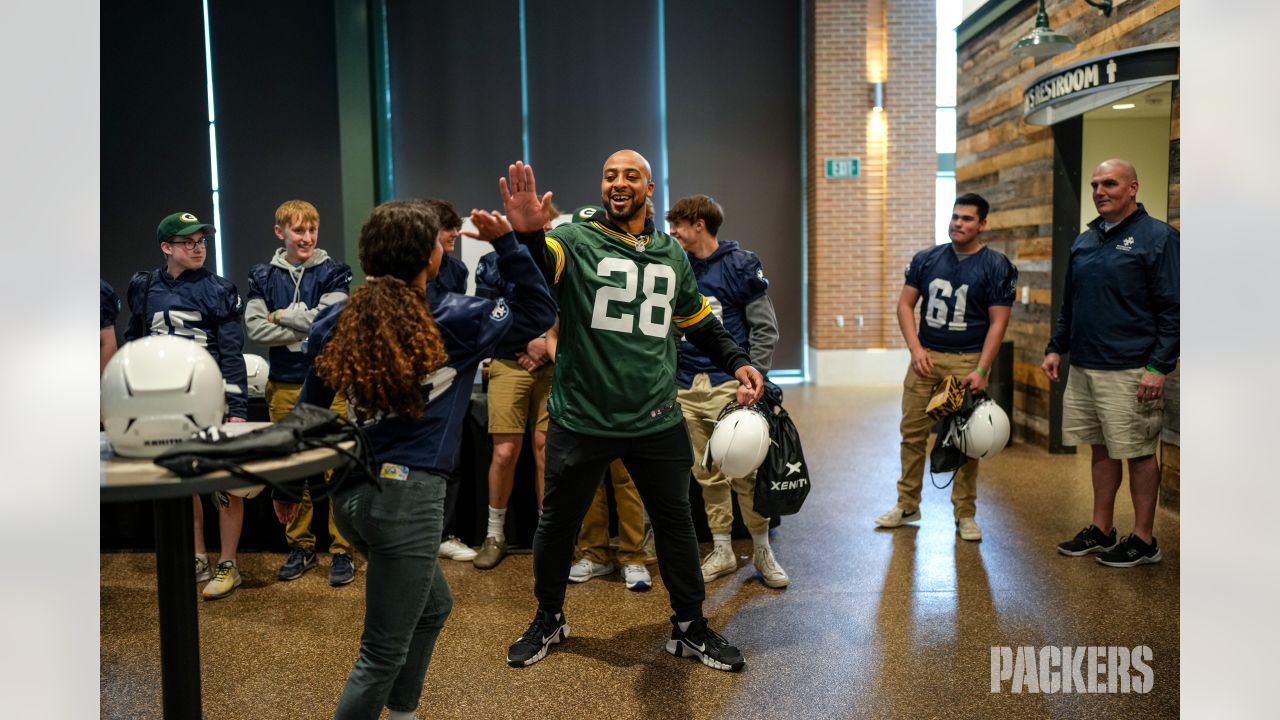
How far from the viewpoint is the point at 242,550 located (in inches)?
180

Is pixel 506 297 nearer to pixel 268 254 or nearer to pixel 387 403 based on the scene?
pixel 387 403

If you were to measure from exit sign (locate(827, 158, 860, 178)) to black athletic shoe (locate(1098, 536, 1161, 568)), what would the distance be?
7.13m

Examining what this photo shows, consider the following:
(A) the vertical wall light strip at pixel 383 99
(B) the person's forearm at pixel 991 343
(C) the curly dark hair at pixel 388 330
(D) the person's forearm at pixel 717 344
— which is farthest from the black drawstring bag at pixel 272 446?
(A) the vertical wall light strip at pixel 383 99

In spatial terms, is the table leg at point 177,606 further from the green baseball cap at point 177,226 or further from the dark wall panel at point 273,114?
the dark wall panel at point 273,114

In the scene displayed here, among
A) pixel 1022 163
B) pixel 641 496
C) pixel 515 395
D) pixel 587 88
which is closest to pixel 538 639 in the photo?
pixel 641 496

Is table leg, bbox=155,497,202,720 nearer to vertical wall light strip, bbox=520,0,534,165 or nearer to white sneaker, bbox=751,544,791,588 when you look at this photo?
white sneaker, bbox=751,544,791,588

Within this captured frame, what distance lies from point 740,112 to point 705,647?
882 cm

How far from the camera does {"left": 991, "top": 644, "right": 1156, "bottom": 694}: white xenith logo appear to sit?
115 inches

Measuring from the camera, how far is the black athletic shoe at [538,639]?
3.15 m

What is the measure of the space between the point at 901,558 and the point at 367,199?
7.77 meters

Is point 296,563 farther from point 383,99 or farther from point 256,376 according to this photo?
point 383,99
